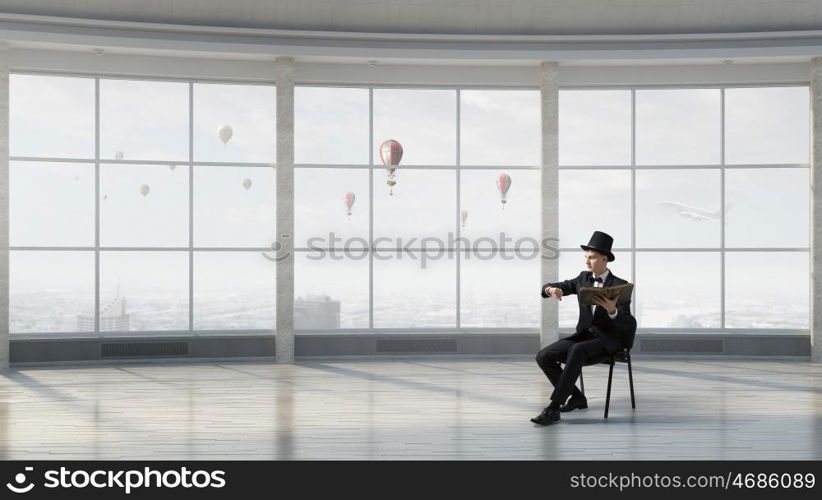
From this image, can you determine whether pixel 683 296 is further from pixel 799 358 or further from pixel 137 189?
pixel 137 189

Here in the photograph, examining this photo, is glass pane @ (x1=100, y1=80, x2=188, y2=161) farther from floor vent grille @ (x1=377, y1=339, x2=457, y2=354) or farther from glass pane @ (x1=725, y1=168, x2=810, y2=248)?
glass pane @ (x1=725, y1=168, x2=810, y2=248)

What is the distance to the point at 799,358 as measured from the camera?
35.8 feet

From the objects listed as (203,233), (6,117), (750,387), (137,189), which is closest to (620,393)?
(750,387)

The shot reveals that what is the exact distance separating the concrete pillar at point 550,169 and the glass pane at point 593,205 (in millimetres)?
719

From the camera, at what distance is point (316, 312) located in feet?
38.1

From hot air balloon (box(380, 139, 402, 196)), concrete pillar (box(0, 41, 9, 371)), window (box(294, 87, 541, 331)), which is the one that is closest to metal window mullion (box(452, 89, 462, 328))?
window (box(294, 87, 541, 331))

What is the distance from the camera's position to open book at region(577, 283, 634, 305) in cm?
591

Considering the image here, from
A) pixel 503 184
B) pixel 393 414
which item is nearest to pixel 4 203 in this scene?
pixel 393 414

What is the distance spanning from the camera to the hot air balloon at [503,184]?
1153 centimetres

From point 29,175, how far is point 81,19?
2274mm

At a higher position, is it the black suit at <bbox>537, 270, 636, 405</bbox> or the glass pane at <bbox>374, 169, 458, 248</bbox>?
the glass pane at <bbox>374, 169, 458, 248</bbox>

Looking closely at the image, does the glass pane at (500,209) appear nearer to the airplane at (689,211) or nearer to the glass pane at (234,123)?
the airplane at (689,211)

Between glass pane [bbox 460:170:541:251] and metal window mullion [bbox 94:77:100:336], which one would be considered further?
glass pane [bbox 460:170:541:251]

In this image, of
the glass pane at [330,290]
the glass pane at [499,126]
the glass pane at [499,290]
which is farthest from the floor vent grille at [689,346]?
the glass pane at [330,290]
